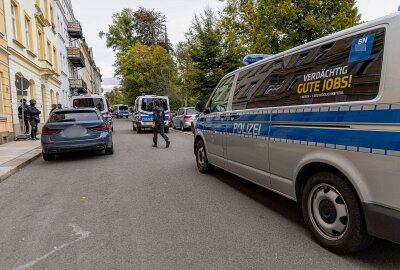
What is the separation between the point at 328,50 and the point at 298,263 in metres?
2.11

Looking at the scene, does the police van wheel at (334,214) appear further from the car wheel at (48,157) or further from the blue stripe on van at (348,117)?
the car wheel at (48,157)

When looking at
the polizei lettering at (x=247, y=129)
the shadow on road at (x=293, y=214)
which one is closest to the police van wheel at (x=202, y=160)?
the shadow on road at (x=293, y=214)

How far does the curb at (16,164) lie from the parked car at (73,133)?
1.75 ft

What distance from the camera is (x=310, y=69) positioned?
11.6ft

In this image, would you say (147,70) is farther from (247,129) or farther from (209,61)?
(247,129)

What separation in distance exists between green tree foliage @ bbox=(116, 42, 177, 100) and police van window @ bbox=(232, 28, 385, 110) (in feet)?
105

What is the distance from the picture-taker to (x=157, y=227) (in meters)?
3.90

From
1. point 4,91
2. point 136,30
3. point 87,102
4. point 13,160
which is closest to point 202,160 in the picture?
point 13,160

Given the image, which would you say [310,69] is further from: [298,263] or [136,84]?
[136,84]

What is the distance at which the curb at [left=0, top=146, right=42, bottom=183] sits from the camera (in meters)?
7.11

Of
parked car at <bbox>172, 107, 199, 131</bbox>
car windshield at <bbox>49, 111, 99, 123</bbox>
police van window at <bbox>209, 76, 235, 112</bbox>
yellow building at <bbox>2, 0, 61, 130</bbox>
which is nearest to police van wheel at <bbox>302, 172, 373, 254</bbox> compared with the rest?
police van window at <bbox>209, 76, 235, 112</bbox>

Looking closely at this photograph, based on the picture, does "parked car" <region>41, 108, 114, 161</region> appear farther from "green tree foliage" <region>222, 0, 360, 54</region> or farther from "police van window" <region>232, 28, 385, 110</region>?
"green tree foliage" <region>222, 0, 360, 54</region>

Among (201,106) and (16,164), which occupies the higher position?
(201,106)

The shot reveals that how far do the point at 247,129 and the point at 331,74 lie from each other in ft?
5.49
